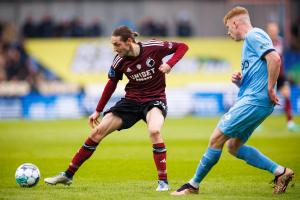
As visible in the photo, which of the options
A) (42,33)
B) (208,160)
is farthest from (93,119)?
(42,33)

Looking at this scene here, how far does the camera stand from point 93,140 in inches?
388

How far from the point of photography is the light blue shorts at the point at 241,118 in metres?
8.60

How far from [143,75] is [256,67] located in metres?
1.84

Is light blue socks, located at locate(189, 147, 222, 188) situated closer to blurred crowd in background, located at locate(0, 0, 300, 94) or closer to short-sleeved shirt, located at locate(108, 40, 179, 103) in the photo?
short-sleeved shirt, located at locate(108, 40, 179, 103)

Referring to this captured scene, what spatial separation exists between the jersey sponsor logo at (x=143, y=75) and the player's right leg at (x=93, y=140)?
23.8 inches

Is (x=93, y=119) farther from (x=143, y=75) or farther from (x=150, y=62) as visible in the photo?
(x=150, y=62)

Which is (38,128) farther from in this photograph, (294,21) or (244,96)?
(294,21)

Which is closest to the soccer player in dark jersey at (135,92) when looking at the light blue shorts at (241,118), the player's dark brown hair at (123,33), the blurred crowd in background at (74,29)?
the player's dark brown hair at (123,33)

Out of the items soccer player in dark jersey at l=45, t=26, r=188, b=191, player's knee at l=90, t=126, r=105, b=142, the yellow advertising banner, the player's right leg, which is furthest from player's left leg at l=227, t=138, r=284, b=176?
the yellow advertising banner

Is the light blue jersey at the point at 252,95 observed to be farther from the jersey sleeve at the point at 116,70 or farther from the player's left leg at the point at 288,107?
the player's left leg at the point at 288,107

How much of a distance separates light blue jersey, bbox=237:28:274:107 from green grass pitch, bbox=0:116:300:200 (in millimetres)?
1215

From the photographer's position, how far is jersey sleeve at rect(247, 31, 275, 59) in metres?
8.51

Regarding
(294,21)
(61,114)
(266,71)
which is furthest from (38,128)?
(294,21)

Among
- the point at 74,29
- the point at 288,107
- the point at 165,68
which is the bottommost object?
the point at 288,107
